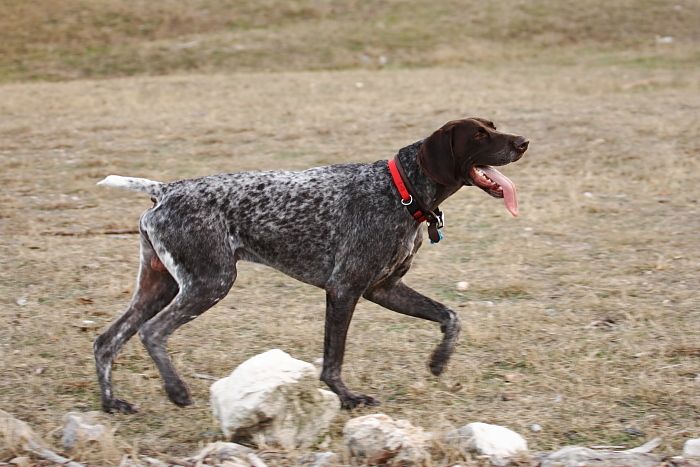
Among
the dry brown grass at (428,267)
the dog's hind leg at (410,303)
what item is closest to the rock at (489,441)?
the dry brown grass at (428,267)

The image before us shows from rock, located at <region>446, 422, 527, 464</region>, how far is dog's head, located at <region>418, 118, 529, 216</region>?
1345 mm

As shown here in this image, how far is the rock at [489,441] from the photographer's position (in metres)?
4.76

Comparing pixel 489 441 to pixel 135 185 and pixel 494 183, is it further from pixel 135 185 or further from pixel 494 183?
pixel 135 185

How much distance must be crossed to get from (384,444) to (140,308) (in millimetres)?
1848

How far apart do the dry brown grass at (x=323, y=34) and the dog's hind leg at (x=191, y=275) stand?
14783 millimetres

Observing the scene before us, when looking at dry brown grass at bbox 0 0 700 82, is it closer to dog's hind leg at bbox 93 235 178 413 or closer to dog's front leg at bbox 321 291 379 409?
dog's hind leg at bbox 93 235 178 413

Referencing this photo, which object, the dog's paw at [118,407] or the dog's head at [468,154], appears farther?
the dog's head at [468,154]

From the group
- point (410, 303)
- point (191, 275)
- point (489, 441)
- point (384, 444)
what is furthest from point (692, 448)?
point (191, 275)

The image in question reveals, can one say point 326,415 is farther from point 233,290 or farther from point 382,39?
point 382,39

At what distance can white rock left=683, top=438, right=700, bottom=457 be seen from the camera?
15.7ft

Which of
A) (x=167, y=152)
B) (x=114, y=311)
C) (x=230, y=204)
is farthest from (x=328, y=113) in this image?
(x=230, y=204)

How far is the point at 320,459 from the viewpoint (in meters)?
4.83

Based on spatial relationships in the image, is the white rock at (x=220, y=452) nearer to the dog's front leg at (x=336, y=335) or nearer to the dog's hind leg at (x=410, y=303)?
the dog's front leg at (x=336, y=335)

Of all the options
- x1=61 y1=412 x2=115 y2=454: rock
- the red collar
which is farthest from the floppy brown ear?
x1=61 y1=412 x2=115 y2=454: rock
